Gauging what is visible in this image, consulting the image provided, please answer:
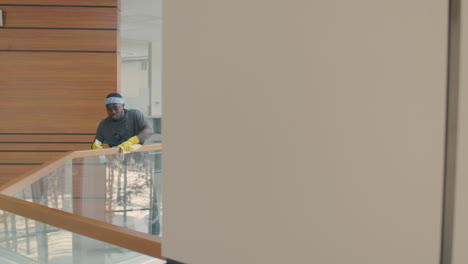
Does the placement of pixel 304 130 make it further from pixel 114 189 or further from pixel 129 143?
pixel 129 143

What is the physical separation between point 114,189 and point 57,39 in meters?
2.69

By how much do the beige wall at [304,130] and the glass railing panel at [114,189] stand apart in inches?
81.2

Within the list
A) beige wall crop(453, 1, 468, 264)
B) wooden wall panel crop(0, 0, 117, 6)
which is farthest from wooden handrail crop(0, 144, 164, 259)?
wooden wall panel crop(0, 0, 117, 6)

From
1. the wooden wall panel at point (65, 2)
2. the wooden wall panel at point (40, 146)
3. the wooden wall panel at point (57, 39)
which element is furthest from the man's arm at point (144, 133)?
the wooden wall panel at point (65, 2)

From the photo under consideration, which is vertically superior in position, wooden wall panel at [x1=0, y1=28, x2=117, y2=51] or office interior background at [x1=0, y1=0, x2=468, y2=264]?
wooden wall panel at [x1=0, y1=28, x2=117, y2=51]

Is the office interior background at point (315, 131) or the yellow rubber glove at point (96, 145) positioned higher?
the office interior background at point (315, 131)

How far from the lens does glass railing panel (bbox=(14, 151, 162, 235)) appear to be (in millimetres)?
2756

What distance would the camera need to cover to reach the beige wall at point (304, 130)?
18.8 inches

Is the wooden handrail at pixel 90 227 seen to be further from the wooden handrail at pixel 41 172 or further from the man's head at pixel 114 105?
the man's head at pixel 114 105

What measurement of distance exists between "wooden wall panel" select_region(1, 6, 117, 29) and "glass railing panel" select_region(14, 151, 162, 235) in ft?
7.35

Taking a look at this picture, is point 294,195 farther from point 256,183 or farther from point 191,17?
point 191,17

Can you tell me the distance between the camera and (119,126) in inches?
177

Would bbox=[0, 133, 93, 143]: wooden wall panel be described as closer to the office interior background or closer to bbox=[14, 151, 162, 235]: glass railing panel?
bbox=[14, 151, 162, 235]: glass railing panel

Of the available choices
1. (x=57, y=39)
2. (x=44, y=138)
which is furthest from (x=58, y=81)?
(x=44, y=138)
